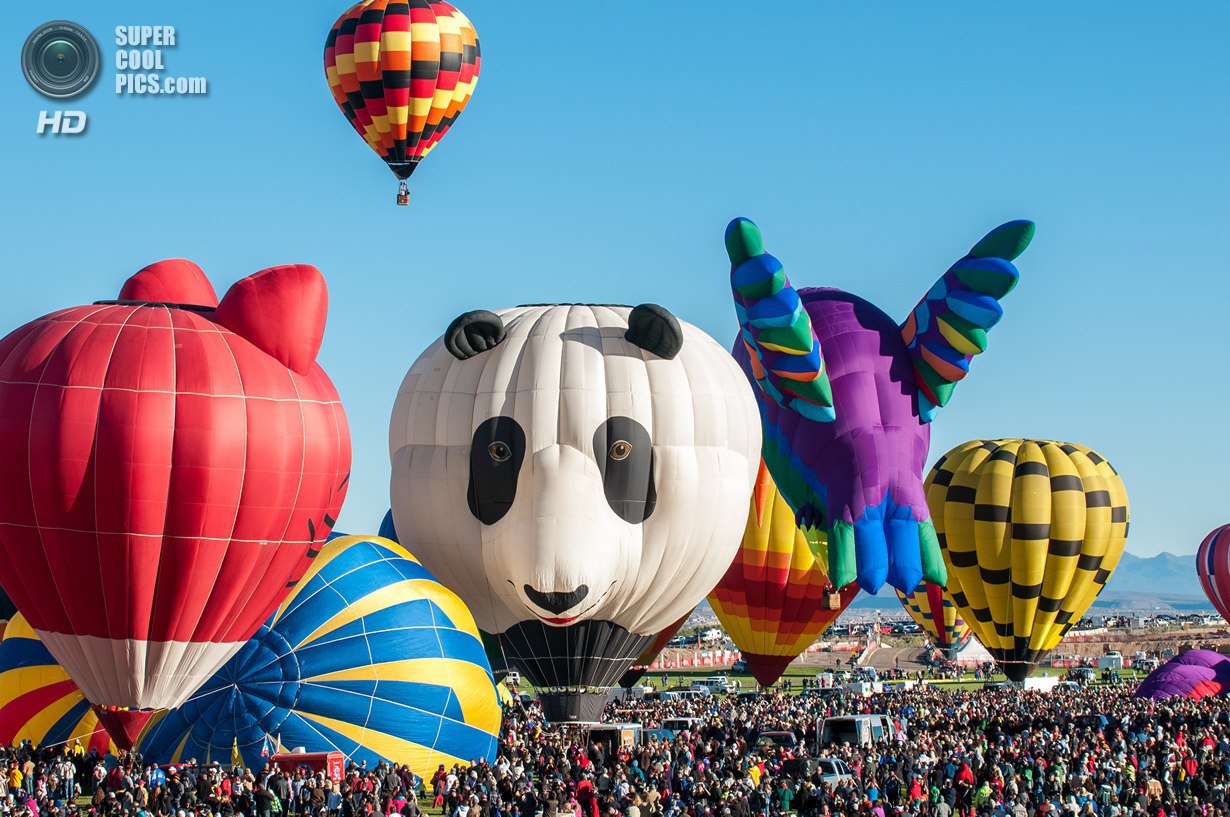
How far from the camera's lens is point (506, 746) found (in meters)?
18.6

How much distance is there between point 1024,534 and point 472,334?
1205cm

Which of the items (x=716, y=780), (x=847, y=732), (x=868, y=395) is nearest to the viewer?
(x=716, y=780)

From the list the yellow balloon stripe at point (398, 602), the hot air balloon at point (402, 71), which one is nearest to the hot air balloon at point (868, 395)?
the hot air balloon at point (402, 71)

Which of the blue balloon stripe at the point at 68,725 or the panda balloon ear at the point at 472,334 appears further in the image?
the panda balloon ear at the point at 472,334

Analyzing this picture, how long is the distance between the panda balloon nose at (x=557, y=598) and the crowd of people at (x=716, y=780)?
148 centimetres

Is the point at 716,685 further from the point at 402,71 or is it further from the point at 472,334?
the point at 472,334

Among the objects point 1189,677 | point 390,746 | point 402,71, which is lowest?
point 1189,677

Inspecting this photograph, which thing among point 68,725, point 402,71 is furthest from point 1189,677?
point 68,725

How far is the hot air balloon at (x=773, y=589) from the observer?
90.4 feet

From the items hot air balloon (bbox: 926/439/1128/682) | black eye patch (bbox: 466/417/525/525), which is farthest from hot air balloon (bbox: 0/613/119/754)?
hot air balloon (bbox: 926/439/1128/682)

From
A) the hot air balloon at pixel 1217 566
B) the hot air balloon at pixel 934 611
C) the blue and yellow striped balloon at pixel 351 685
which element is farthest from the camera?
the hot air balloon at pixel 1217 566

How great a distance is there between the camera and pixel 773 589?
91.7ft

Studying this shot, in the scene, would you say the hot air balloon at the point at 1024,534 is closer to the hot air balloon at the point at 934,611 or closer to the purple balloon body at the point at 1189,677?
the purple balloon body at the point at 1189,677

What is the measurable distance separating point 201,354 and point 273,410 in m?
0.82
